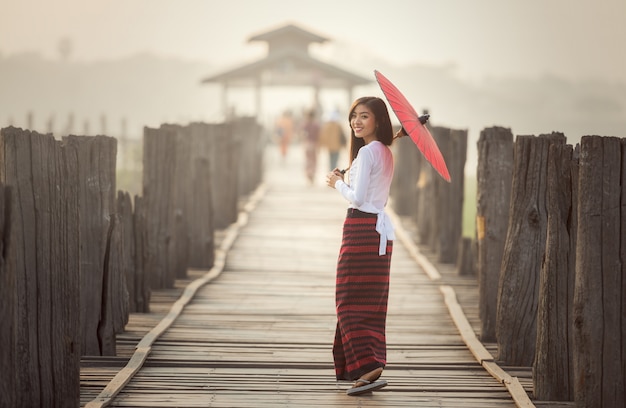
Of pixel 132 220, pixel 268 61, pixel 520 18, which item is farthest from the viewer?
pixel 520 18

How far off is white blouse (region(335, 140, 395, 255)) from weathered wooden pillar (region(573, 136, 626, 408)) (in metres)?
1.13

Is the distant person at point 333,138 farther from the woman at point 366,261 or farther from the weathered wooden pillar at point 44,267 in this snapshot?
the weathered wooden pillar at point 44,267

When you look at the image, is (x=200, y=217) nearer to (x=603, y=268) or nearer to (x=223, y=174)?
(x=223, y=174)

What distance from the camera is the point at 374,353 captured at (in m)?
6.84

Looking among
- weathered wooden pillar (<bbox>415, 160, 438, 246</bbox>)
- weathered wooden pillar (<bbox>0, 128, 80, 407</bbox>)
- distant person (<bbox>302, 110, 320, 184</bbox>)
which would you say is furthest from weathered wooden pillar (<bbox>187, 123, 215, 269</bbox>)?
distant person (<bbox>302, 110, 320, 184</bbox>)

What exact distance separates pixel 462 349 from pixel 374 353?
1525 mm

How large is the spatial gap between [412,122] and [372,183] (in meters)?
0.38

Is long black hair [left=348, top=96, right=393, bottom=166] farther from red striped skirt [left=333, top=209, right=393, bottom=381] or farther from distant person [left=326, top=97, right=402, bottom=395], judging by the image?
red striped skirt [left=333, top=209, right=393, bottom=381]

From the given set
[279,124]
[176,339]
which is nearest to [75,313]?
[176,339]

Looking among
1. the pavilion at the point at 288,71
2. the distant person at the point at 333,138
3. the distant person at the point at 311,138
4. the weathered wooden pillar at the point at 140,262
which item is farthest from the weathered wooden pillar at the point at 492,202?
the pavilion at the point at 288,71

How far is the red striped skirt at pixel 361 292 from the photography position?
A: 22.4ft

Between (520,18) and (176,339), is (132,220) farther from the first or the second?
(520,18)

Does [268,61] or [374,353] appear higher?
[268,61]

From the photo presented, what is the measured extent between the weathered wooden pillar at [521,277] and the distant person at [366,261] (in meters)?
1.16
